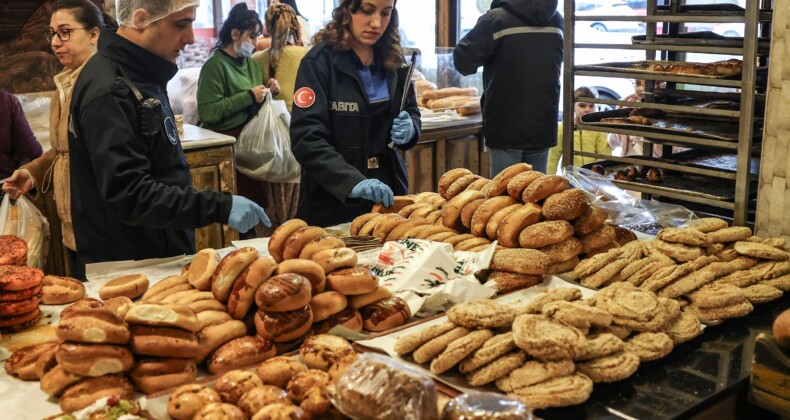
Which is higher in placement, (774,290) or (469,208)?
(469,208)

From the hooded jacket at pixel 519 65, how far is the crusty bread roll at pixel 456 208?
266 cm

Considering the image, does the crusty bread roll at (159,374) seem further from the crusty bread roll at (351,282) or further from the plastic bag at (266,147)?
the plastic bag at (266,147)

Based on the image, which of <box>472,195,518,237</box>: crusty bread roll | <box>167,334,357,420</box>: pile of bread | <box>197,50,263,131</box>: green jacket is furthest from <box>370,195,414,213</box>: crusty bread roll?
<box>197,50,263,131</box>: green jacket

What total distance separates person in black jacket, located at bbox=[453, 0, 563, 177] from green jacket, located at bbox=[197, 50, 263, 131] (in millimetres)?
1779

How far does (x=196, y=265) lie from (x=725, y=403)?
1.43 m

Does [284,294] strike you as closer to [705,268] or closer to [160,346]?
[160,346]

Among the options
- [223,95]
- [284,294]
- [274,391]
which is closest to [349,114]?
[284,294]

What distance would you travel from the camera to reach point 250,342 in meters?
1.90

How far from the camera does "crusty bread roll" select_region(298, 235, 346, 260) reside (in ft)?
7.23

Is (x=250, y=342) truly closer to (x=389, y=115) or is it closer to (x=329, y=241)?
(x=329, y=241)

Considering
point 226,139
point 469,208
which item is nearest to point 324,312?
point 469,208

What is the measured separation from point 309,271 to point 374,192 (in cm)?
127

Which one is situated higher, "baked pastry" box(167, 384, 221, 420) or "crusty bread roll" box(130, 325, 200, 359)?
"crusty bread roll" box(130, 325, 200, 359)

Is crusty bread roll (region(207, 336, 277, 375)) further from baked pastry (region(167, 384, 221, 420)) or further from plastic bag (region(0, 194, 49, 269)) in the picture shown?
plastic bag (region(0, 194, 49, 269))
